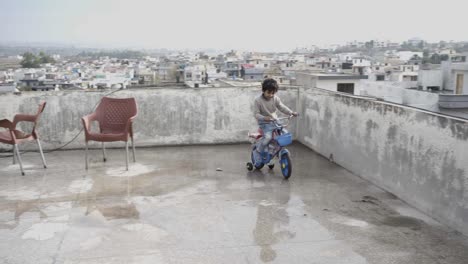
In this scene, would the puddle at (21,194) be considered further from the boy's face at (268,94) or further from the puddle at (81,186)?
the boy's face at (268,94)

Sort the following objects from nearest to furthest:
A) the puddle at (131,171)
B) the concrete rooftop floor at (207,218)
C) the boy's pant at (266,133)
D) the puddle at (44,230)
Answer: the concrete rooftop floor at (207,218) < the puddle at (44,230) < the boy's pant at (266,133) < the puddle at (131,171)

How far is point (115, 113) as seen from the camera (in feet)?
21.2

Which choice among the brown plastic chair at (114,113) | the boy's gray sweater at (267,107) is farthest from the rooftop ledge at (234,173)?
the boy's gray sweater at (267,107)

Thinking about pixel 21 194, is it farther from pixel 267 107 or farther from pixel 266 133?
pixel 267 107

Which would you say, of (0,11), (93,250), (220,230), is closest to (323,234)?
(220,230)

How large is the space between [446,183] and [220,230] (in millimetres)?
2150

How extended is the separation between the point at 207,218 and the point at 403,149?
2.27 m

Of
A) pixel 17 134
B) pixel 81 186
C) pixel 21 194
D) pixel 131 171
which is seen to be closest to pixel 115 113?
pixel 131 171

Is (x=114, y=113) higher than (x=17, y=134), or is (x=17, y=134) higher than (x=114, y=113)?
(x=114, y=113)

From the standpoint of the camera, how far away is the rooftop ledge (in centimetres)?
388

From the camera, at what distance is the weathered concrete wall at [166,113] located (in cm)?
712

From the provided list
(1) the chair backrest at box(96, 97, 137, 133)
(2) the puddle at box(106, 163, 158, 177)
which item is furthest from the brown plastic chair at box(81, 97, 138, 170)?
(2) the puddle at box(106, 163, 158, 177)

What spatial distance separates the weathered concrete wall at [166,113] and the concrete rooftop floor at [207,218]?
1146mm

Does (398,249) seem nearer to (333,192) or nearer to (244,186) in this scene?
(333,192)
